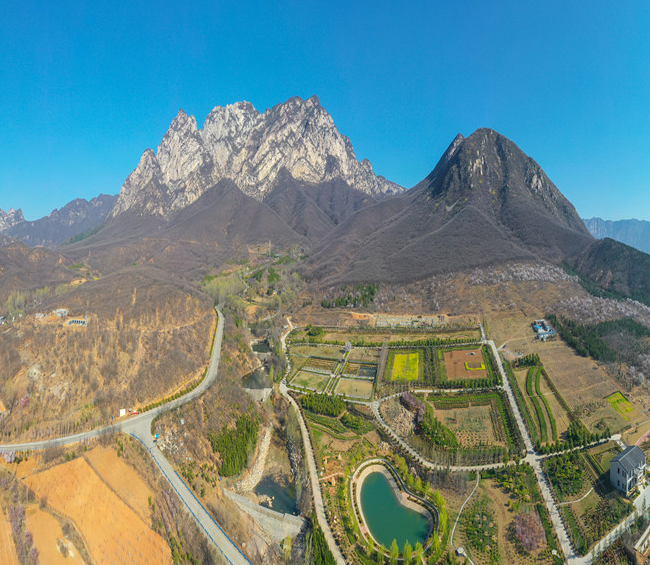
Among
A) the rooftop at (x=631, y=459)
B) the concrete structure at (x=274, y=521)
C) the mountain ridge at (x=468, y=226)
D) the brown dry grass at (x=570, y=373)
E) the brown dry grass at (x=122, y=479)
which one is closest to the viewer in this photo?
the brown dry grass at (x=122, y=479)

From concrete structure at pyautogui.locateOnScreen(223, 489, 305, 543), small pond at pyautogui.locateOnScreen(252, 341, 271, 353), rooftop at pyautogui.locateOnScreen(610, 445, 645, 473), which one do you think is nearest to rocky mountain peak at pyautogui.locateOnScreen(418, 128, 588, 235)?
small pond at pyautogui.locateOnScreen(252, 341, 271, 353)

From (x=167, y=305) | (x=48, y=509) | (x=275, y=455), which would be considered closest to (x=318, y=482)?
(x=275, y=455)

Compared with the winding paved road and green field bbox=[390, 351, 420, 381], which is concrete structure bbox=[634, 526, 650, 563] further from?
the winding paved road

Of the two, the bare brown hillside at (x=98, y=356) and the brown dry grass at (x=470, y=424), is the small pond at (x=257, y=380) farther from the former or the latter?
the brown dry grass at (x=470, y=424)

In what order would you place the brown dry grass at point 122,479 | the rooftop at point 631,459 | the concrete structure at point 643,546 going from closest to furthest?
1. the concrete structure at point 643,546
2. the brown dry grass at point 122,479
3. the rooftop at point 631,459

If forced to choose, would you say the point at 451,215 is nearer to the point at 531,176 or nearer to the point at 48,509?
the point at 531,176

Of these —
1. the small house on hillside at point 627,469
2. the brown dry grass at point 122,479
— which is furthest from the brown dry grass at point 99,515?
the small house on hillside at point 627,469

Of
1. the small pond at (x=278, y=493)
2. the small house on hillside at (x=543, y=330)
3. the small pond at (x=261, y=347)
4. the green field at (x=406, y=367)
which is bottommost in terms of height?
the small pond at (x=278, y=493)
